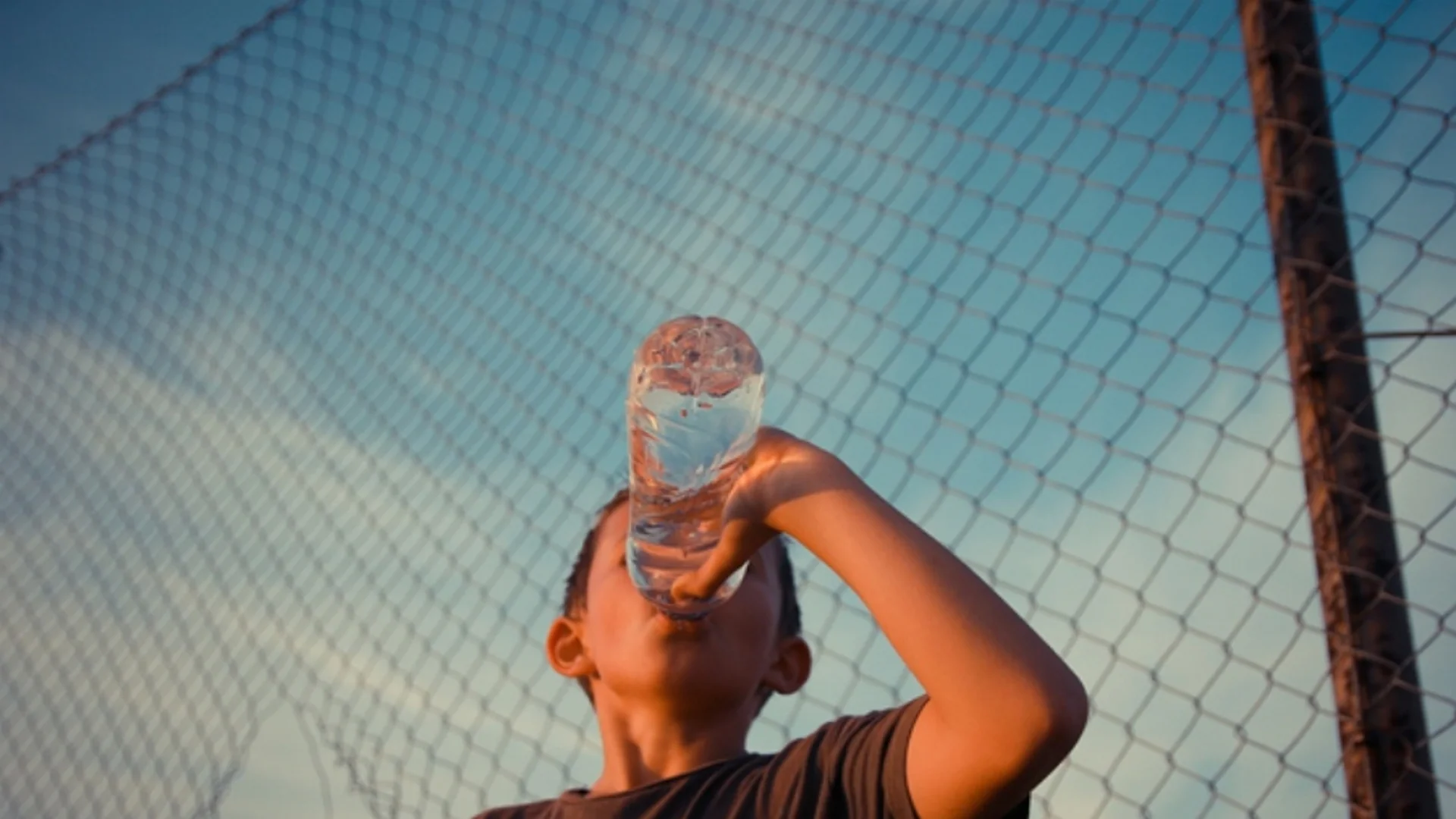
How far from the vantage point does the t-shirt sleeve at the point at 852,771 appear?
1.09m

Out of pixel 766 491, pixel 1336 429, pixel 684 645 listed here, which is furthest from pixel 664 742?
pixel 1336 429

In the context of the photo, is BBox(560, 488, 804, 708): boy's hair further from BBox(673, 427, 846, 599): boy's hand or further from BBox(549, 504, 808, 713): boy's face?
BBox(673, 427, 846, 599): boy's hand

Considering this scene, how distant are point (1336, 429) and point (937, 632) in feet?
3.01

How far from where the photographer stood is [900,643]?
973 millimetres

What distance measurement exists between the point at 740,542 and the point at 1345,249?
1.05m

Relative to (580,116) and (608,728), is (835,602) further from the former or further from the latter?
(580,116)

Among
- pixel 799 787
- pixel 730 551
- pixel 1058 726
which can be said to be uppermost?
pixel 730 551

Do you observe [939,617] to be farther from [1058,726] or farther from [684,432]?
[684,432]

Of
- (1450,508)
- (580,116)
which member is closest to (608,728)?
(1450,508)

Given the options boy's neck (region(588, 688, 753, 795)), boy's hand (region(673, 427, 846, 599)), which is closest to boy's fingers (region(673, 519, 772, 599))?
boy's hand (region(673, 427, 846, 599))

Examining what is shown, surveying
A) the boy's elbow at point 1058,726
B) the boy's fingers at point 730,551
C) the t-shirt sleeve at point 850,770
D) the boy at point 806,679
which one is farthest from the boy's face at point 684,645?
the boy's elbow at point 1058,726

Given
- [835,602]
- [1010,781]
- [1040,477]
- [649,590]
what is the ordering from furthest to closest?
[835,602] < [1040,477] < [649,590] < [1010,781]

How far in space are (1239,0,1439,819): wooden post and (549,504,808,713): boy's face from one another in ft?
2.10

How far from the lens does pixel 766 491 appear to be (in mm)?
1057
